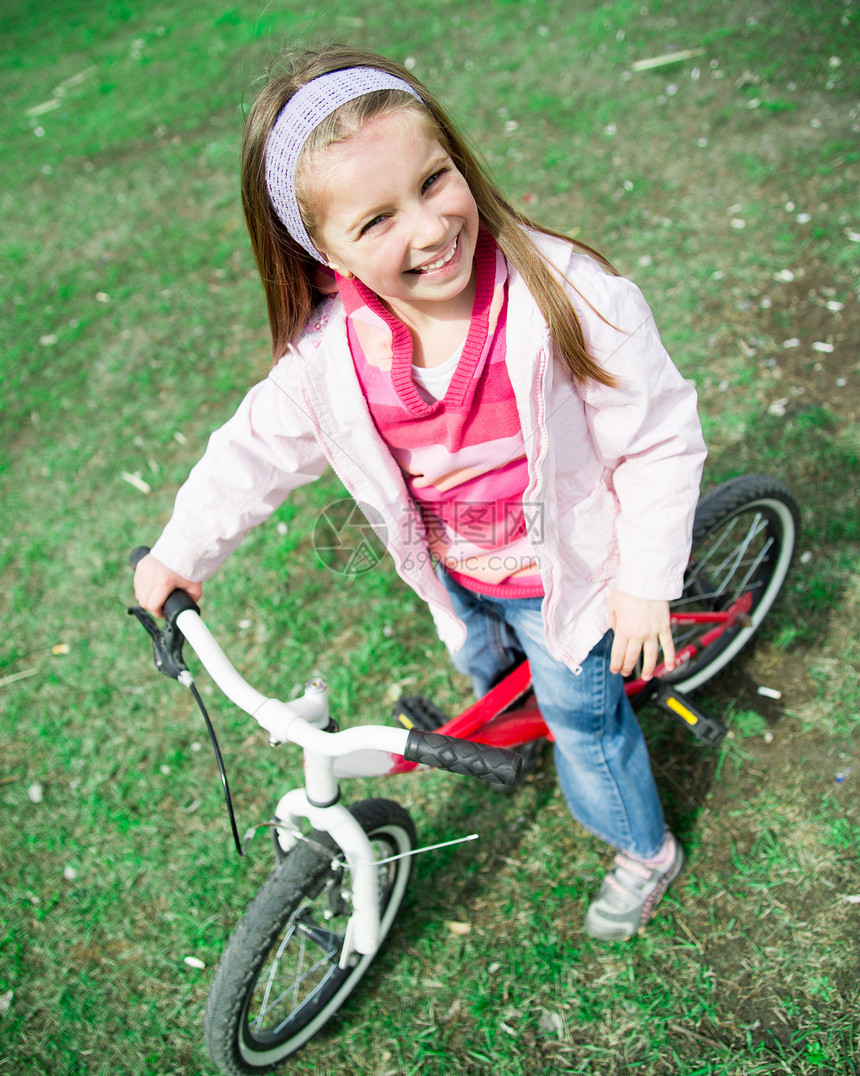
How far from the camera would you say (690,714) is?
227cm

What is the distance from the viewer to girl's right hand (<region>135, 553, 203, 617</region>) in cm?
168

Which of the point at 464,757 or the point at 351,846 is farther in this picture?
the point at 351,846

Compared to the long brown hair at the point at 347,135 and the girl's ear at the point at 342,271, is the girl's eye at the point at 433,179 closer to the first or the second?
the long brown hair at the point at 347,135

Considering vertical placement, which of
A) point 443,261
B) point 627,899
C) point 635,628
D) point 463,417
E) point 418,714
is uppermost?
point 443,261

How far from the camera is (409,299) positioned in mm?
1468

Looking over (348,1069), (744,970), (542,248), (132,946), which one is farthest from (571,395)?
(132,946)

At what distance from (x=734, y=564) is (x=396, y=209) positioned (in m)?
1.88

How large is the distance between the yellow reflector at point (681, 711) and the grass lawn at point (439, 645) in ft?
0.96

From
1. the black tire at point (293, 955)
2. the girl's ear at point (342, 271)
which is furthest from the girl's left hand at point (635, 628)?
the girl's ear at point (342, 271)

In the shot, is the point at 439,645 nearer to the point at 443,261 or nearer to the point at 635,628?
the point at 635,628

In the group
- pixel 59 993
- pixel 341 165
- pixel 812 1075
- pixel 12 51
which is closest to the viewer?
pixel 341 165

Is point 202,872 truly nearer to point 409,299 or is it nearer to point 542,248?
point 409,299

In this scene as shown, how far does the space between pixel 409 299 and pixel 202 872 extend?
1.97 m

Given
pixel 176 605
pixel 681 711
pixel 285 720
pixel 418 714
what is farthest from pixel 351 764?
pixel 681 711
